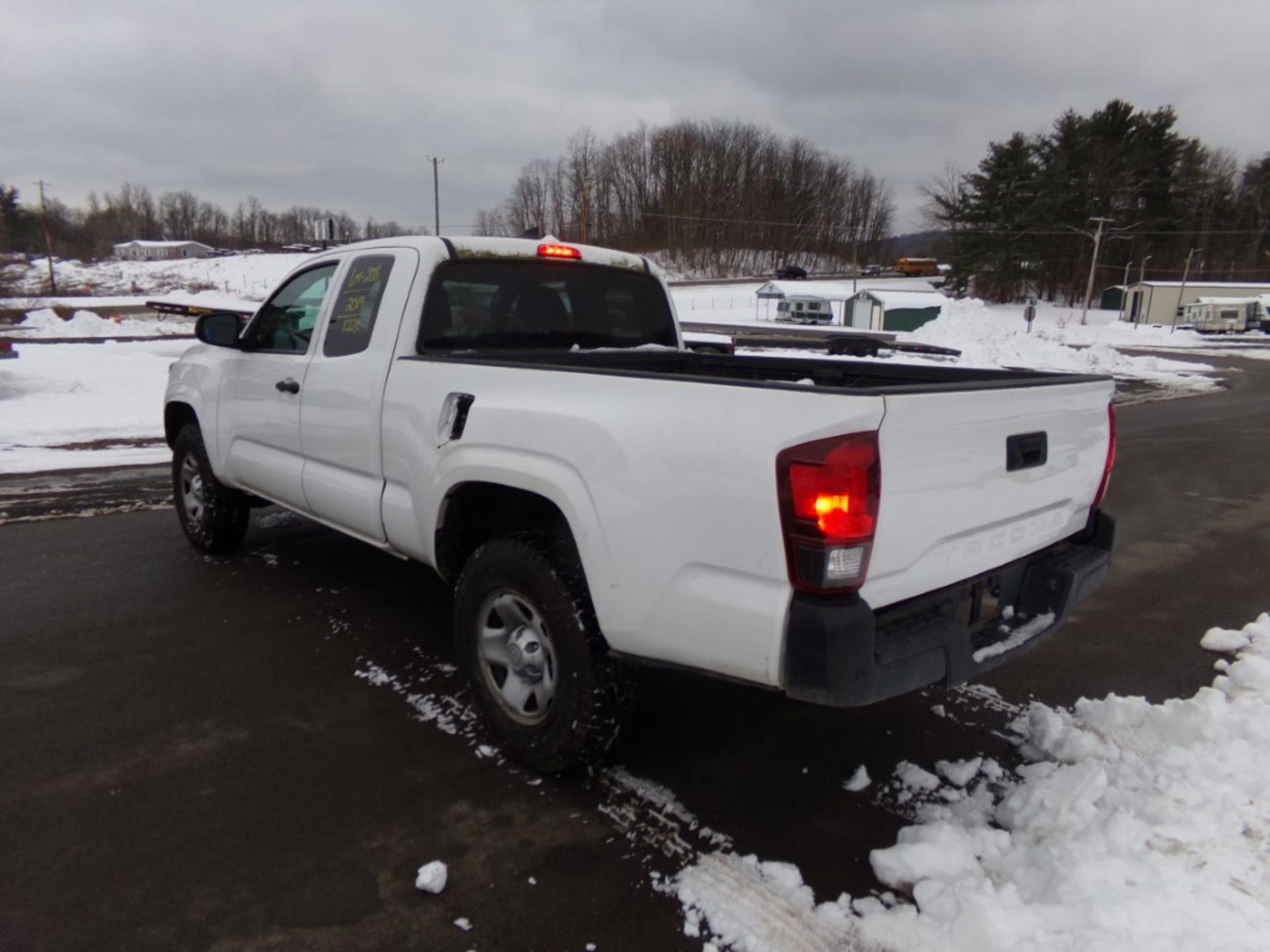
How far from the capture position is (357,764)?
10.2 feet

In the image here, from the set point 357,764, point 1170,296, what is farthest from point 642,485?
point 1170,296

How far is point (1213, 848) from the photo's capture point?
2562mm

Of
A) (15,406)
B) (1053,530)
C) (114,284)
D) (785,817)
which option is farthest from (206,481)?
(114,284)

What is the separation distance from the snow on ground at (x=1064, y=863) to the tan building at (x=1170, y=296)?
2722 inches

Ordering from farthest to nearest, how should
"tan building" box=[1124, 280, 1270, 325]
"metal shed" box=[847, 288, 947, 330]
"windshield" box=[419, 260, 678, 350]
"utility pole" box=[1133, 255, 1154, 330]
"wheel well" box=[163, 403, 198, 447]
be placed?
"utility pole" box=[1133, 255, 1154, 330], "tan building" box=[1124, 280, 1270, 325], "metal shed" box=[847, 288, 947, 330], "wheel well" box=[163, 403, 198, 447], "windshield" box=[419, 260, 678, 350]

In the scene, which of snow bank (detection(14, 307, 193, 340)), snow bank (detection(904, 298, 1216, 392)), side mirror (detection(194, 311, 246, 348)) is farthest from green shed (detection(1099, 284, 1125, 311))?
side mirror (detection(194, 311, 246, 348))

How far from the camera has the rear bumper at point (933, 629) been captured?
2205 millimetres

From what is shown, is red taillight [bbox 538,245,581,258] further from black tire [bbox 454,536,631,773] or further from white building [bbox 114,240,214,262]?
white building [bbox 114,240,214,262]

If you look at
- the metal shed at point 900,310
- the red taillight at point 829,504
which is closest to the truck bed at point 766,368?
the red taillight at point 829,504

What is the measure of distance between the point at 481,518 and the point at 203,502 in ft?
9.58

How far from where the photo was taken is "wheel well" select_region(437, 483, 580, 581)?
10.4 feet

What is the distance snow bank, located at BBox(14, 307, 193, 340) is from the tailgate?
28.2m

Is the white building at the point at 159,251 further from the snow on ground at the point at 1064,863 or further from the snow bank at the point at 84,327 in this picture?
the snow on ground at the point at 1064,863

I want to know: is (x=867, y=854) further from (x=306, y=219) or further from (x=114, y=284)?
(x=306, y=219)
